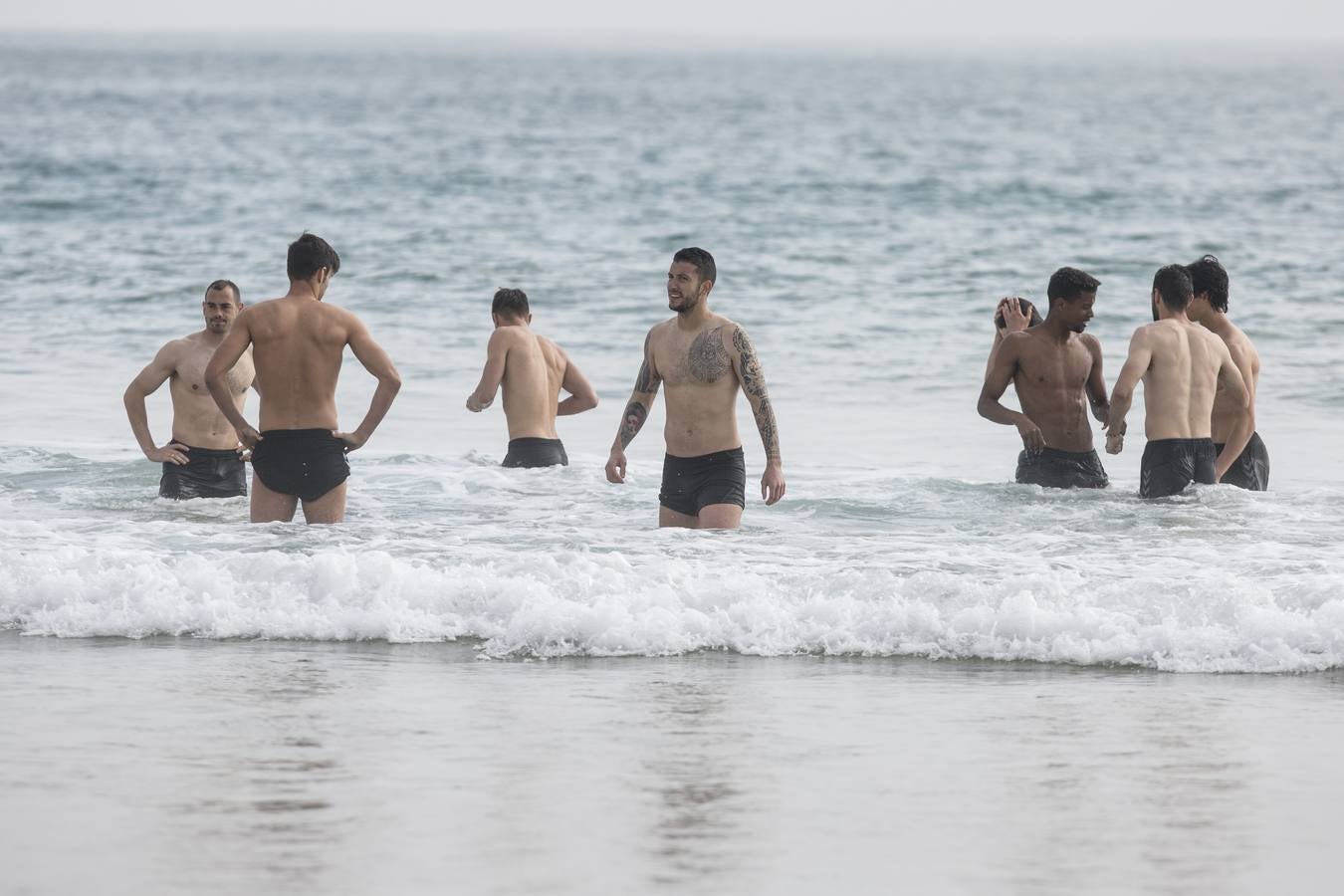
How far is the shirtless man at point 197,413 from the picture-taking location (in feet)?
→ 26.1

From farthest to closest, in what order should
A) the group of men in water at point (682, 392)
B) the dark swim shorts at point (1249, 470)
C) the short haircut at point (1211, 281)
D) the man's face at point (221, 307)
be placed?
1. the dark swim shorts at point (1249, 470)
2. the short haircut at point (1211, 281)
3. the man's face at point (221, 307)
4. the group of men in water at point (682, 392)

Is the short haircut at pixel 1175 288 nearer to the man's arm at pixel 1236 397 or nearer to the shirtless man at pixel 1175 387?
the shirtless man at pixel 1175 387

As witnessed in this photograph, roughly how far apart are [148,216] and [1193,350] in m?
22.4

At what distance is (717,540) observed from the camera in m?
7.34

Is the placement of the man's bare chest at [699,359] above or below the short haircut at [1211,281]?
below

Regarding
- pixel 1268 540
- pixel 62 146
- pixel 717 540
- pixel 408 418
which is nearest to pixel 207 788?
pixel 717 540

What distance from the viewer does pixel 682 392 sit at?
23.3 feet

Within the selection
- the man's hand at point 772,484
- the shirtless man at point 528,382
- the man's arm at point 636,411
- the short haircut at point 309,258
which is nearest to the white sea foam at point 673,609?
the man's hand at point 772,484

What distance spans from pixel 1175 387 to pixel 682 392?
249cm

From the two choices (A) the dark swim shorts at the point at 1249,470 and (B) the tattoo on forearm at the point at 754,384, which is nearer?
(B) the tattoo on forearm at the point at 754,384

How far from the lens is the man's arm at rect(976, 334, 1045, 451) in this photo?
8062 mm

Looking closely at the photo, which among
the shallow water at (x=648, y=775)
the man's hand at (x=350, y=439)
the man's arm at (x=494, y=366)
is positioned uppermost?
the man's arm at (x=494, y=366)

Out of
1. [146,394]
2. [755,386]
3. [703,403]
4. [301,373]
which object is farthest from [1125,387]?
[146,394]

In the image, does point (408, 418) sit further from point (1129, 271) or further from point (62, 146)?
point (62, 146)
